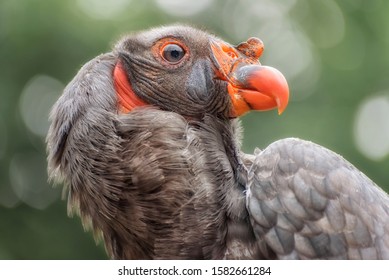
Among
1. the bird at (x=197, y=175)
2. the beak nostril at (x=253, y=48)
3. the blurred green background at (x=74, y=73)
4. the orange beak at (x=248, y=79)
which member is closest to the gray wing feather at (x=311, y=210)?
the bird at (x=197, y=175)

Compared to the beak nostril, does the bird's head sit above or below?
below

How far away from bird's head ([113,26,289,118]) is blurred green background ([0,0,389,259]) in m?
7.12

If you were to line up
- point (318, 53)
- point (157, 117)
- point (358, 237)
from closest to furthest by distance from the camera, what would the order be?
point (358, 237), point (157, 117), point (318, 53)

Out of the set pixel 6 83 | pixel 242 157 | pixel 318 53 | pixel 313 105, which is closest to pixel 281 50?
pixel 318 53

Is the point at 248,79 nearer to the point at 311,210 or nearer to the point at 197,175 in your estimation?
the point at 197,175

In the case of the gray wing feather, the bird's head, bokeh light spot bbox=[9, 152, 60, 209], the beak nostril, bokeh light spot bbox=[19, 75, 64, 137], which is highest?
the beak nostril

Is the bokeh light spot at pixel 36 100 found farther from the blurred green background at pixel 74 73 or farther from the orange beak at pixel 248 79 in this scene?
the orange beak at pixel 248 79

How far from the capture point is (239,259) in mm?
5137

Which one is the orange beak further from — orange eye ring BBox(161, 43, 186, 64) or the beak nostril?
orange eye ring BBox(161, 43, 186, 64)

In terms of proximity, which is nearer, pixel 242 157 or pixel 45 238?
pixel 242 157

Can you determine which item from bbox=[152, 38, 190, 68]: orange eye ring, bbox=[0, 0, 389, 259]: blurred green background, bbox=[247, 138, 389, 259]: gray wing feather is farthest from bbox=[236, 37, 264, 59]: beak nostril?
bbox=[0, 0, 389, 259]: blurred green background

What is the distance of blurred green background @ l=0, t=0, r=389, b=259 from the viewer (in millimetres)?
13805

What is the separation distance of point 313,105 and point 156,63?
29.3ft

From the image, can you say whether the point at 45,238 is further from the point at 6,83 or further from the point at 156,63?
the point at 156,63
